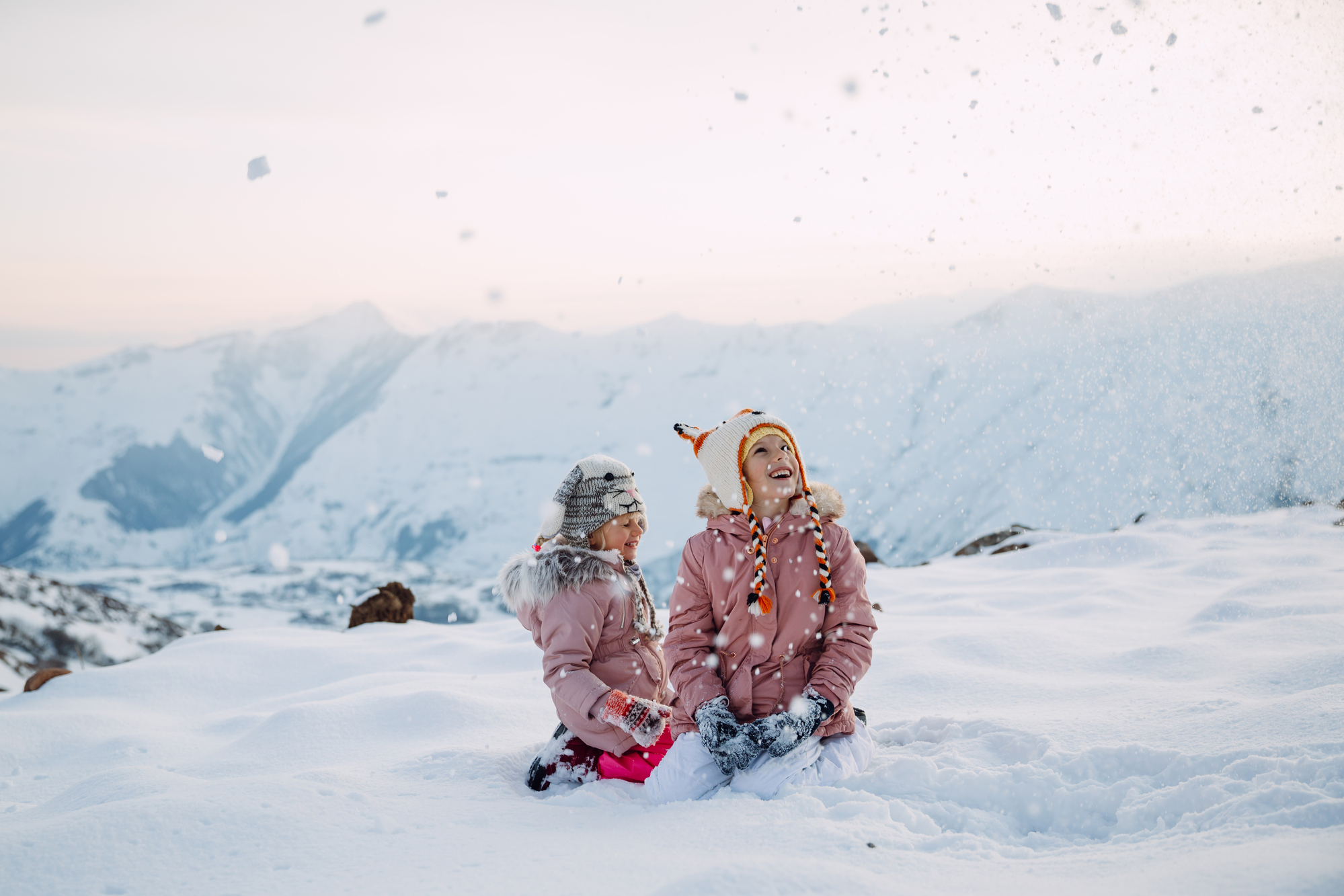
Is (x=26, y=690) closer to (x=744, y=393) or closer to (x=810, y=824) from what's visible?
(x=810, y=824)

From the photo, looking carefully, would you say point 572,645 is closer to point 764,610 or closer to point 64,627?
point 764,610

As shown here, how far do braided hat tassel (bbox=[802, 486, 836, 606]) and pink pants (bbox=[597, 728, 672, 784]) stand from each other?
91cm

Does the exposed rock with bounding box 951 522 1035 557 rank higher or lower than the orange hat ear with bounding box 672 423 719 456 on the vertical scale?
lower

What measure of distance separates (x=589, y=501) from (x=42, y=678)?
19.7 feet

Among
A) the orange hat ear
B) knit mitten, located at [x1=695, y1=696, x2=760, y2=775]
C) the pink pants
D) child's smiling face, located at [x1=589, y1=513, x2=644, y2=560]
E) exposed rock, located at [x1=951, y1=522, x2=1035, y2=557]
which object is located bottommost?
exposed rock, located at [x1=951, y1=522, x2=1035, y2=557]

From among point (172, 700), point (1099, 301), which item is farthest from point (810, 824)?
point (1099, 301)

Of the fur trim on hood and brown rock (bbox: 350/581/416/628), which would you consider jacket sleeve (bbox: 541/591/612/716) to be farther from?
brown rock (bbox: 350/581/416/628)

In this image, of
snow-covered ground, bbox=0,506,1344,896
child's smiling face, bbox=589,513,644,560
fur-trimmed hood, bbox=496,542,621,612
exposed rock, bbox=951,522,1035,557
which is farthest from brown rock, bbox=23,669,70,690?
→ exposed rock, bbox=951,522,1035,557

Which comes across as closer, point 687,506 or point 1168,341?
point 1168,341

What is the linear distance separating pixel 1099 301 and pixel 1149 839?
117876 millimetres

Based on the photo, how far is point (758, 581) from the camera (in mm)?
3199

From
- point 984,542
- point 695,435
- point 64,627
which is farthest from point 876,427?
point 695,435

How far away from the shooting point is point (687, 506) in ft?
401

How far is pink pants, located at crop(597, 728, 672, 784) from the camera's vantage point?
345cm
